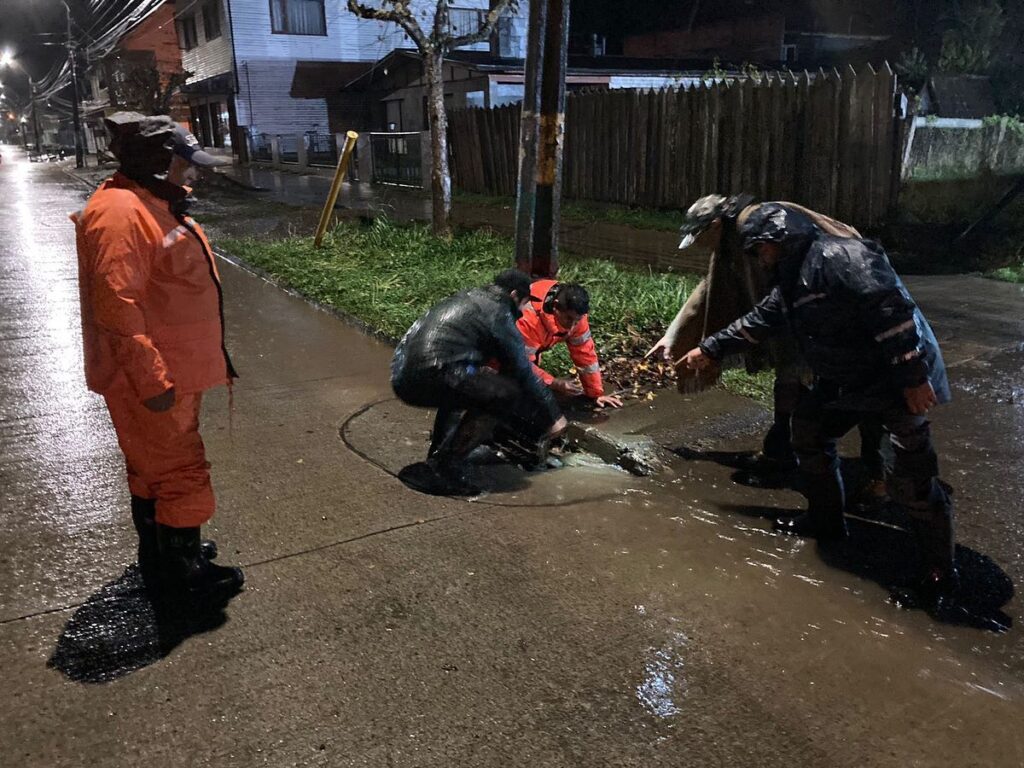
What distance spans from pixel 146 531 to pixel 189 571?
0.77 ft

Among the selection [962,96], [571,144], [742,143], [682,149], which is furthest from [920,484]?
[962,96]

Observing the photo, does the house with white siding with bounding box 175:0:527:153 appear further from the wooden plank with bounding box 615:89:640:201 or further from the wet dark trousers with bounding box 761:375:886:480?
the wet dark trousers with bounding box 761:375:886:480

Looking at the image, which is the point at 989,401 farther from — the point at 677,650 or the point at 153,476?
the point at 153,476

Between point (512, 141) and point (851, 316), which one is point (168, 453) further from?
point (512, 141)

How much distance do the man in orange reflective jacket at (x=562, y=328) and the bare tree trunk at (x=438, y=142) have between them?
6.45 meters

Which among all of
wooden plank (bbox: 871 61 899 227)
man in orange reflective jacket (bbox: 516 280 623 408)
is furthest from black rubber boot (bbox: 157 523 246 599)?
wooden plank (bbox: 871 61 899 227)

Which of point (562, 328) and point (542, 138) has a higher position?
point (542, 138)

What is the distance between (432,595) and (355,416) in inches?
91.5

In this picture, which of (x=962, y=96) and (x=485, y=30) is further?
(x=962, y=96)

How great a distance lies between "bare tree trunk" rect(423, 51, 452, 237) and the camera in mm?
10977

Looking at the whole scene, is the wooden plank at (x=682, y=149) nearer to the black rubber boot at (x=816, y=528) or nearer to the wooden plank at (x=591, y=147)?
the wooden plank at (x=591, y=147)

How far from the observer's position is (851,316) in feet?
10.4

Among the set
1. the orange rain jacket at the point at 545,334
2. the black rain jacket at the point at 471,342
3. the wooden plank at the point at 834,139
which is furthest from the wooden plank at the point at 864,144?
the black rain jacket at the point at 471,342

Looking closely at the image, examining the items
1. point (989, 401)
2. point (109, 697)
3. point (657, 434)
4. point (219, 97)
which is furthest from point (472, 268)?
point (219, 97)
